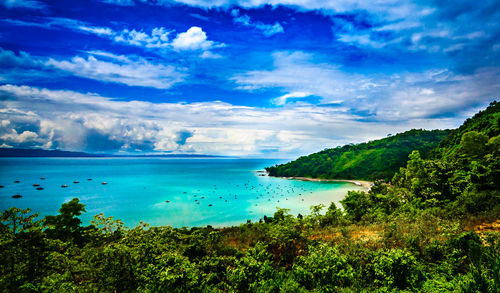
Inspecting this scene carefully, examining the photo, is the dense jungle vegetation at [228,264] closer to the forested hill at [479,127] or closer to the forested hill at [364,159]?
the forested hill at [479,127]

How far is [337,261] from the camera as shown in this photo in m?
7.14

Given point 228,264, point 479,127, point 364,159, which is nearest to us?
point 228,264

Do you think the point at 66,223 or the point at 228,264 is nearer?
the point at 228,264

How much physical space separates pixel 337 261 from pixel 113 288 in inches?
270

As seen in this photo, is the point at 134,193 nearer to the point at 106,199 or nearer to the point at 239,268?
the point at 106,199

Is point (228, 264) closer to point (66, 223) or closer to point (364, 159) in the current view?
Answer: point (66, 223)

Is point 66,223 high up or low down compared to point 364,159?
down

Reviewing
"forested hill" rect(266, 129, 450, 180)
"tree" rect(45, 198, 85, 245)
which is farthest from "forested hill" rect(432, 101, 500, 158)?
"tree" rect(45, 198, 85, 245)

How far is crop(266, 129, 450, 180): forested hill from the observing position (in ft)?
362

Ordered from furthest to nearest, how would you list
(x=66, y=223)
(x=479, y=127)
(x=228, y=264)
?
(x=479, y=127) → (x=66, y=223) → (x=228, y=264)

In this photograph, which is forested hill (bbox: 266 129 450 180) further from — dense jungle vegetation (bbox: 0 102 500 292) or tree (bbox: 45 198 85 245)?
tree (bbox: 45 198 85 245)

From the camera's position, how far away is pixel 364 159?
12169cm

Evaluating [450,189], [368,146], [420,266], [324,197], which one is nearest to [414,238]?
[420,266]

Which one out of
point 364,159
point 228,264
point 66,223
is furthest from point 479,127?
point 66,223
